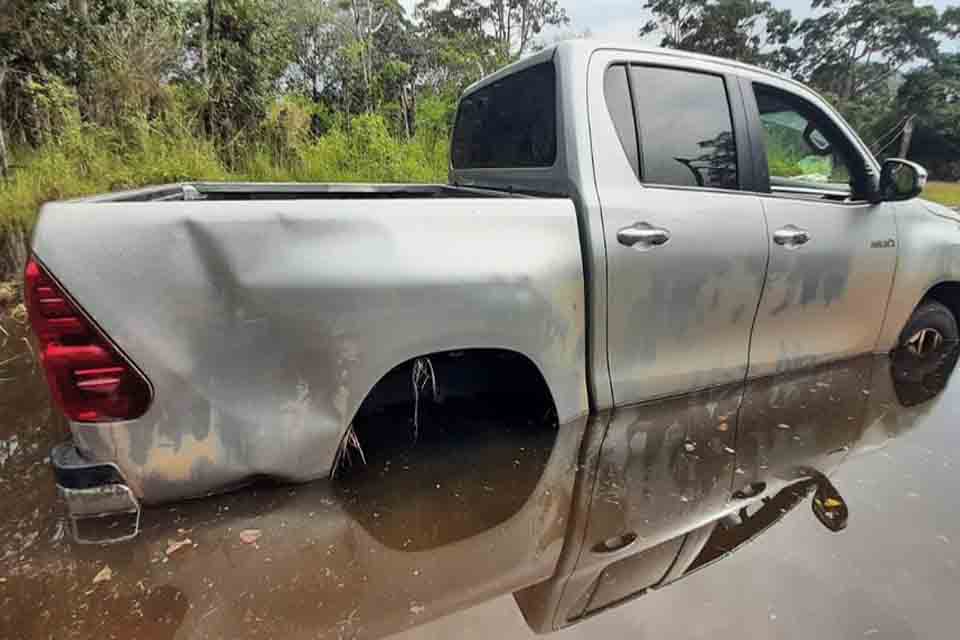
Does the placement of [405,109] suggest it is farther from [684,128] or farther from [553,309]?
[553,309]

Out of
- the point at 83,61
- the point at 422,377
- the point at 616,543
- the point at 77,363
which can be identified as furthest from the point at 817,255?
the point at 83,61

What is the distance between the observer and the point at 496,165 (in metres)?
3.04

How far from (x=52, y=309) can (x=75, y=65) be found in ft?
31.5

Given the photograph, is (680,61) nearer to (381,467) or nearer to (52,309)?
(381,467)

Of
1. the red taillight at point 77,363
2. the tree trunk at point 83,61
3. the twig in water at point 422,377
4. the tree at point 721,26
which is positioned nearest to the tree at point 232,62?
the tree trunk at point 83,61

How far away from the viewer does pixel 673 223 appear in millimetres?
2443

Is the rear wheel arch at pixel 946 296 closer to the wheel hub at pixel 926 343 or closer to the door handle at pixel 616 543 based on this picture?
the wheel hub at pixel 926 343

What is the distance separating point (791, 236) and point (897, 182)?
3.14 ft

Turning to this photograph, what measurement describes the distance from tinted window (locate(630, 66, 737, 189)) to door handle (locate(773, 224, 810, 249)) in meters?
0.35

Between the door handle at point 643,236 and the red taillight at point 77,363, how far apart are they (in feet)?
6.22

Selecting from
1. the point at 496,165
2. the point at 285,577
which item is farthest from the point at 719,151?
the point at 285,577

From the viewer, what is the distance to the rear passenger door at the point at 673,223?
92.7 inches

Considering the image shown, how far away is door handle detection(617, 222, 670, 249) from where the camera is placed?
231 cm

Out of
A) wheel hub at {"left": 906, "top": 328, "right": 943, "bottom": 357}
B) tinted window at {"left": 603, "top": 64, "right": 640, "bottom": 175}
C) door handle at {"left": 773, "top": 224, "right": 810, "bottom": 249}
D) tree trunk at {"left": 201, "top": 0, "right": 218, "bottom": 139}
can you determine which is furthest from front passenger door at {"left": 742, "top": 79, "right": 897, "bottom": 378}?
tree trunk at {"left": 201, "top": 0, "right": 218, "bottom": 139}
